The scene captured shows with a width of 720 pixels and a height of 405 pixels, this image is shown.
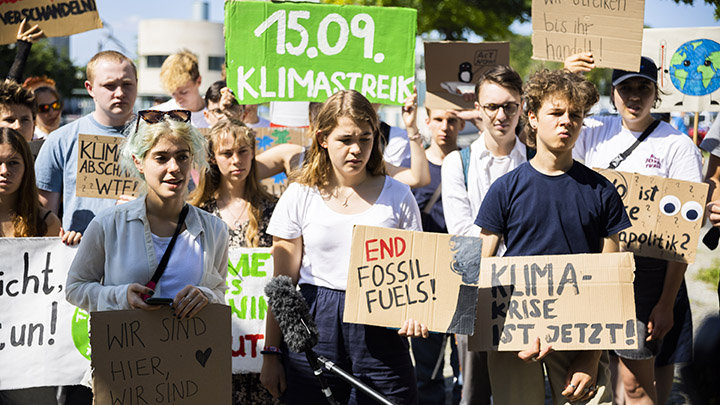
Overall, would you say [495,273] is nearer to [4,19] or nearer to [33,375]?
[33,375]

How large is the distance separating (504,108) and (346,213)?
1248 mm

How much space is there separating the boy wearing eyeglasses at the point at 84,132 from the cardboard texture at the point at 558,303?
2.50m

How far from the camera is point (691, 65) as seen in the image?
5.53 meters

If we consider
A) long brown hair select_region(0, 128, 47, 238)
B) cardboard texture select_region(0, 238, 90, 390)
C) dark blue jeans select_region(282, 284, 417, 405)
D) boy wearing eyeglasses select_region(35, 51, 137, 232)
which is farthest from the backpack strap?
long brown hair select_region(0, 128, 47, 238)

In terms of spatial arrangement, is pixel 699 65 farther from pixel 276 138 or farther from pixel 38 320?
pixel 38 320

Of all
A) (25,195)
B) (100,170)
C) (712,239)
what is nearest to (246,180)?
(100,170)

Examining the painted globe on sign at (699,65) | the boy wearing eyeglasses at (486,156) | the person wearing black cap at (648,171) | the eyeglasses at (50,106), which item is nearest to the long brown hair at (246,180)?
the boy wearing eyeglasses at (486,156)

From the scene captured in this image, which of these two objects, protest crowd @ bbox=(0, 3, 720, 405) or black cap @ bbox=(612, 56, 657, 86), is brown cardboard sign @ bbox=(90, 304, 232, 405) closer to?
protest crowd @ bbox=(0, 3, 720, 405)

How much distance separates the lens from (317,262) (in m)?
3.61

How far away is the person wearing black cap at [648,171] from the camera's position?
4270 millimetres

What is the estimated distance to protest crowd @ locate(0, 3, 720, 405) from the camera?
3322 millimetres

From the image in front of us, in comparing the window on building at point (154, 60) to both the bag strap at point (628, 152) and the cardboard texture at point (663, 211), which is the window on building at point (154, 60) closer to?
the bag strap at point (628, 152)

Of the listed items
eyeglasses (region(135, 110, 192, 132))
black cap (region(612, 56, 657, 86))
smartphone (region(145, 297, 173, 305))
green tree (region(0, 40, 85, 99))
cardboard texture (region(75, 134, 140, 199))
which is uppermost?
green tree (region(0, 40, 85, 99))

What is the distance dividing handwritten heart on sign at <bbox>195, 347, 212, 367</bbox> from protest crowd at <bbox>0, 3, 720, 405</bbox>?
→ 173mm
